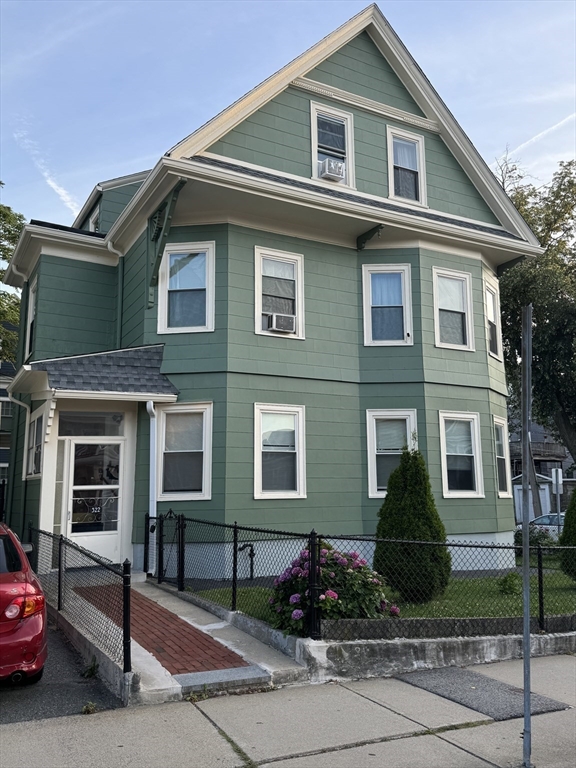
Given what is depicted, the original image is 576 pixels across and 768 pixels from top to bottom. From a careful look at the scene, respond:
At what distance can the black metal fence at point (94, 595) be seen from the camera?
5820 millimetres

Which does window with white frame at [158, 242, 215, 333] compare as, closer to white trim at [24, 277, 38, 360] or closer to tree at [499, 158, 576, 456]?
white trim at [24, 277, 38, 360]

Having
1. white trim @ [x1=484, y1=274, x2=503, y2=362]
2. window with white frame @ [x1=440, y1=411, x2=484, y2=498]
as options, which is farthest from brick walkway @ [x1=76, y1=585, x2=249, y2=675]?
white trim @ [x1=484, y1=274, x2=503, y2=362]

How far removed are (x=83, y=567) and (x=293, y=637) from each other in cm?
258

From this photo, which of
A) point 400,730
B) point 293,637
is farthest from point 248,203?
point 400,730

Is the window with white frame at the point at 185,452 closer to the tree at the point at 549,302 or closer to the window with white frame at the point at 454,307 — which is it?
the window with white frame at the point at 454,307

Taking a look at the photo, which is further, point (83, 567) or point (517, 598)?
point (517, 598)

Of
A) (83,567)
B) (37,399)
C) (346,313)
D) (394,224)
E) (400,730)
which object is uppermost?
(394,224)

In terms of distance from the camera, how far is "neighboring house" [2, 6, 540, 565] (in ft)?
36.8

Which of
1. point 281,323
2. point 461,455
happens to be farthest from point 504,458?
point 281,323

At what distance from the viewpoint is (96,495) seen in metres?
11.3

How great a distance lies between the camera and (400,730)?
5062 millimetres

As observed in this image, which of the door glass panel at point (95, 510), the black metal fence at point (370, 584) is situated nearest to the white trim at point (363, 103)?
the door glass panel at point (95, 510)

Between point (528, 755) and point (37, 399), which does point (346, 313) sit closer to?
point (37, 399)

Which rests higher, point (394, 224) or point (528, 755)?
point (394, 224)
